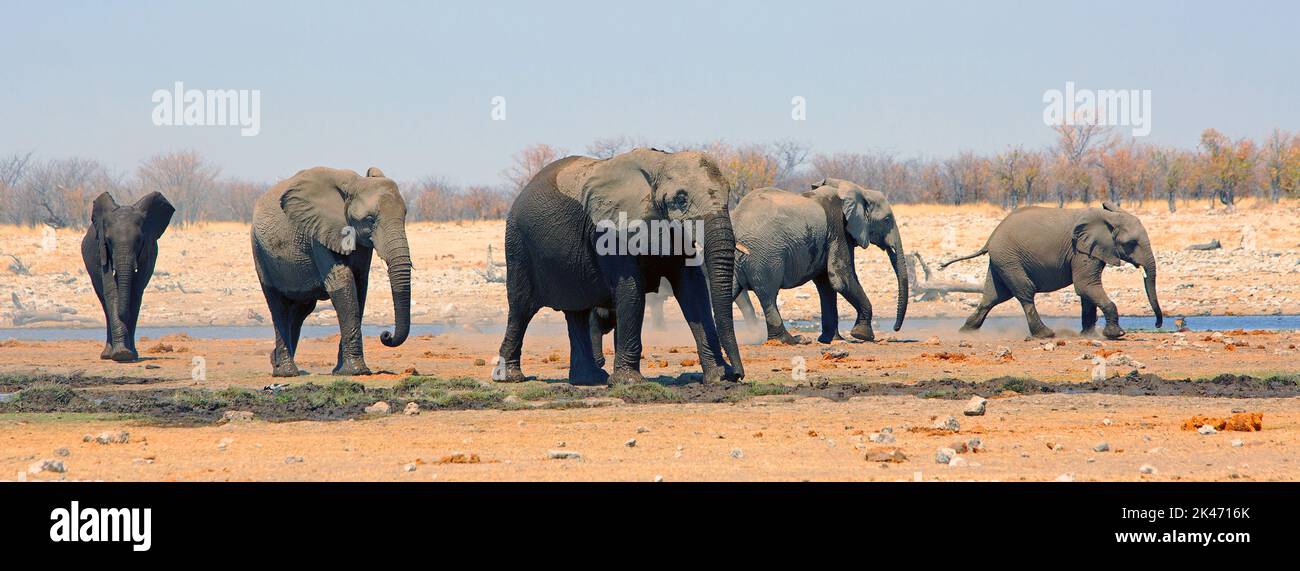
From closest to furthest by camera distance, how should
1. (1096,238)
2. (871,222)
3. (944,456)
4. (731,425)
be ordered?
(944,456) → (731,425) → (1096,238) → (871,222)

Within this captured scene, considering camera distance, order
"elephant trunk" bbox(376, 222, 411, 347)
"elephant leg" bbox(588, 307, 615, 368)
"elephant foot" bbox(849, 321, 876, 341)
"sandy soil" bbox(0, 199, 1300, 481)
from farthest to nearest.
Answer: "elephant foot" bbox(849, 321, 876, 341) → "elephant trunk" bbox(376, 222, 411, 347) → "elephant leg" bbox(588, 307, 615, 368) → "sandy soil" bbox(0, 199, 1300, 481)

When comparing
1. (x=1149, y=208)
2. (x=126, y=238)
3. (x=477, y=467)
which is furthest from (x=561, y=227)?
(x=1149, y=208)

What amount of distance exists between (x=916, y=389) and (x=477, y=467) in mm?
6464

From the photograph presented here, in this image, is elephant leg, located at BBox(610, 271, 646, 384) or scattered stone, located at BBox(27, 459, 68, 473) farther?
elephant leg, located at BBox(610, 271, 646, 384)

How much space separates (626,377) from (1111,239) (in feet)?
38.0

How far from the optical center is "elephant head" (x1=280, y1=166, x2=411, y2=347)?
17281 millimetres

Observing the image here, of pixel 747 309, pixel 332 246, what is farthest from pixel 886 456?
pixel 747 309

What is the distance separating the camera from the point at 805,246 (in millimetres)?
23547

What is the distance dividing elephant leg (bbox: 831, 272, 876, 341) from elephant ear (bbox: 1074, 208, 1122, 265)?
361 cm

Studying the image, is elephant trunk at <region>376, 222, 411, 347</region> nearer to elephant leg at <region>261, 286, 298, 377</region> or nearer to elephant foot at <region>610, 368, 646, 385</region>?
elephant leg at <region>261, 286, 298, 377</region>

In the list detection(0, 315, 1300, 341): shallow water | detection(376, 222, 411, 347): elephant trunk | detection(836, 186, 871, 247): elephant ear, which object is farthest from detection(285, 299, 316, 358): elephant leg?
detection(0, 315, 1300, 341): shallow water

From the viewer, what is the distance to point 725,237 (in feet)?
48.6

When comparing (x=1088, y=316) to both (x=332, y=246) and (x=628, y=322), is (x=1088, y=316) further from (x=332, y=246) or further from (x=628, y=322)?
(x=332, y=246)

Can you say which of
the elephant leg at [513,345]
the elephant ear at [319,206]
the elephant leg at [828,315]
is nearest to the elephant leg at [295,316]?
the elephant ear at [319,206]
